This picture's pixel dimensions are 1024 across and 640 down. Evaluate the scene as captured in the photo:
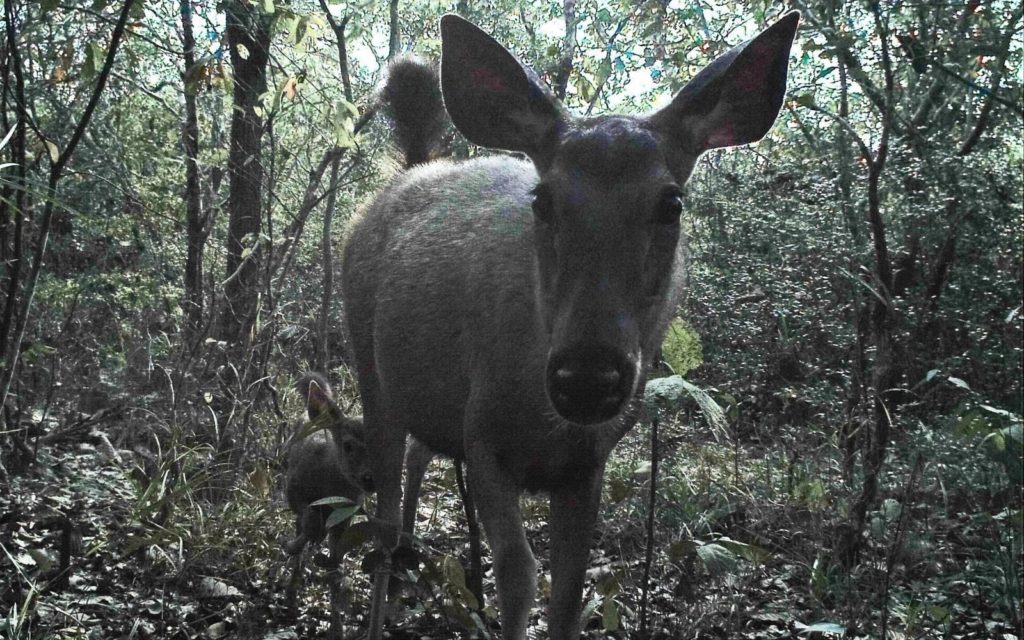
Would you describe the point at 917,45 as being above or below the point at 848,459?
above

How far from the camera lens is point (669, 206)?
3115mm

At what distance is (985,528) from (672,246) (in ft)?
5.73

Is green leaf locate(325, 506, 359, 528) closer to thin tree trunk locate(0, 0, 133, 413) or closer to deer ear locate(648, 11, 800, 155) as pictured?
thin tree trunk locate(0, 0, 133, 413)

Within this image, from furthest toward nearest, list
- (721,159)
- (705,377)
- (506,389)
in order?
(721,159)
(705,377)
(506,389)

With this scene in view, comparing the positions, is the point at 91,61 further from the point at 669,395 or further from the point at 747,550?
the point at 747,550

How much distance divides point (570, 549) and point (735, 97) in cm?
181

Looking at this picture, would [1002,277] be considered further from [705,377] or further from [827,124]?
[827,124]

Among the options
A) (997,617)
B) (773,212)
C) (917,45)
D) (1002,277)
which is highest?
(917,45)

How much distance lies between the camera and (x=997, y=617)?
3641 millimetres

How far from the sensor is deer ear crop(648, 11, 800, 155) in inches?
134

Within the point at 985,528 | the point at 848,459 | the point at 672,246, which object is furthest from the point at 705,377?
the point at 672,246

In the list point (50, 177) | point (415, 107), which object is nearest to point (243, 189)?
point (415, 107)

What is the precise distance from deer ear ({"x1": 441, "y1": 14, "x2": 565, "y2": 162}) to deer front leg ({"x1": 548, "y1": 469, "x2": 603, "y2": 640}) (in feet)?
4.25

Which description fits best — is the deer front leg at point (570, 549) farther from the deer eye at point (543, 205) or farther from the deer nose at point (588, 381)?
the deer eye at point (543, 205)
